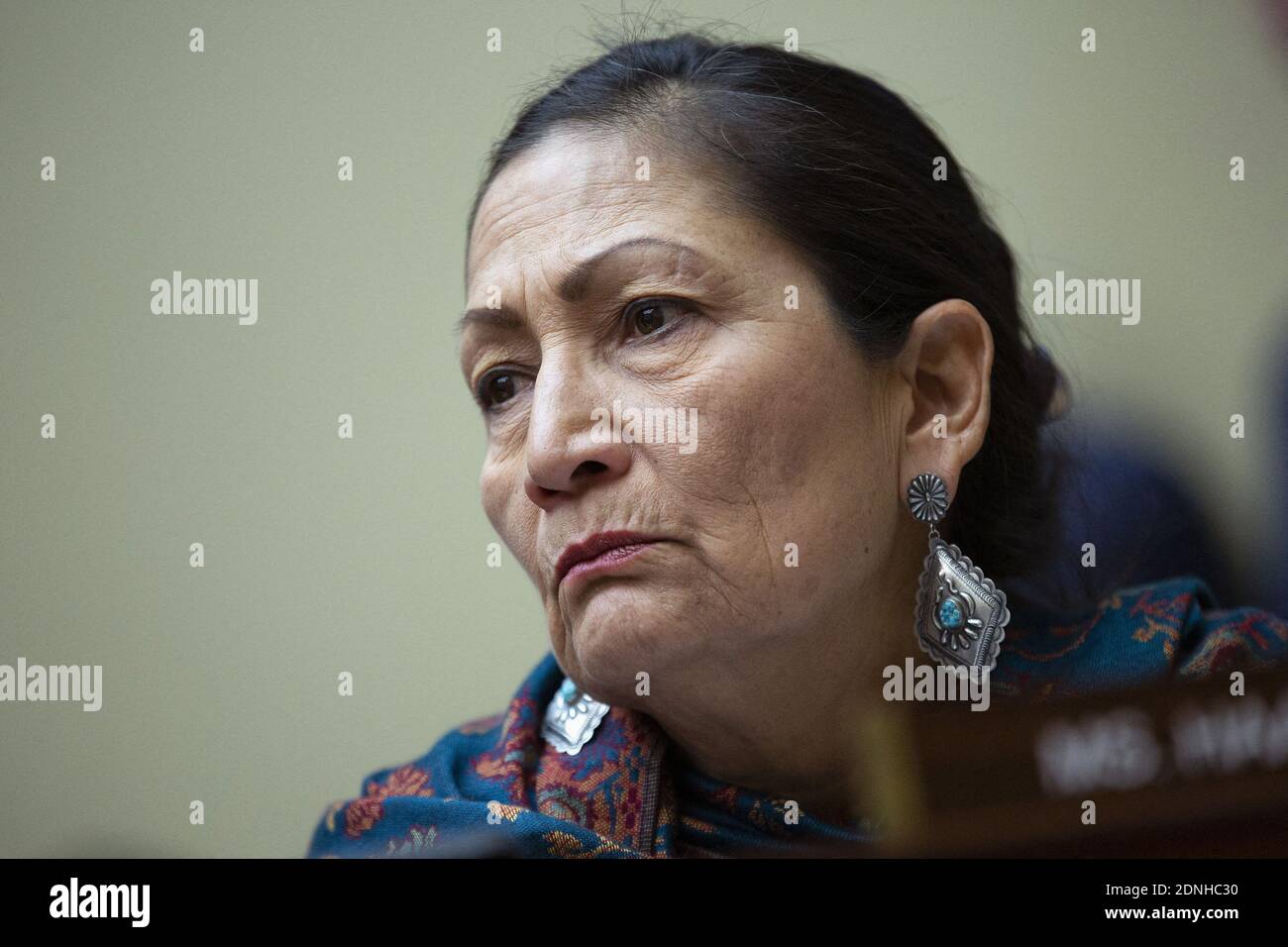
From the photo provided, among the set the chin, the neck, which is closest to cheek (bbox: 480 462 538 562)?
the chin

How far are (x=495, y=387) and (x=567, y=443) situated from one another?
255 millimetres

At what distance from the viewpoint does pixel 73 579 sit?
5.21 feet

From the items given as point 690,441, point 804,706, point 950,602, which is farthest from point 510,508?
point 950,602

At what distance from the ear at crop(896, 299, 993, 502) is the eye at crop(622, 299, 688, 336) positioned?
0.26 meters

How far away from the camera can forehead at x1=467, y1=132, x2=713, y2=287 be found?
123 cm

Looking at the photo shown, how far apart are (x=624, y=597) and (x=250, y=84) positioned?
95 centimetres

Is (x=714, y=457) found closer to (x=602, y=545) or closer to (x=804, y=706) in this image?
(x=602, y=545)

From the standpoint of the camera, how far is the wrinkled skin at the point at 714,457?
117cm

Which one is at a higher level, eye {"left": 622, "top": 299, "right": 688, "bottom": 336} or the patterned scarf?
eye {"left": 622, "top": 299, "right": 688, "bottom": 336}

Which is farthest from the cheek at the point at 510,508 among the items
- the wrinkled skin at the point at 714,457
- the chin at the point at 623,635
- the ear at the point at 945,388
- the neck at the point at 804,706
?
the ear at the point at 945,388

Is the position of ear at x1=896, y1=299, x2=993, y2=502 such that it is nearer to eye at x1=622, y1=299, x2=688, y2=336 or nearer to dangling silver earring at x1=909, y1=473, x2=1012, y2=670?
dangling silver earring at x1=909, y1=473, x2=1012, y2=670

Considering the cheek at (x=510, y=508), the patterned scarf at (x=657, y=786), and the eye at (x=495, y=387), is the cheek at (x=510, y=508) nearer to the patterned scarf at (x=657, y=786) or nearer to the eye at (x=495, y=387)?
the eye at (x=495, y=387)

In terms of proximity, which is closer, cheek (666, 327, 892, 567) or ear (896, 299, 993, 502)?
cheek (666, 327, 892, 567)

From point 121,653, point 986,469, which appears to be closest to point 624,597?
point 986,469
